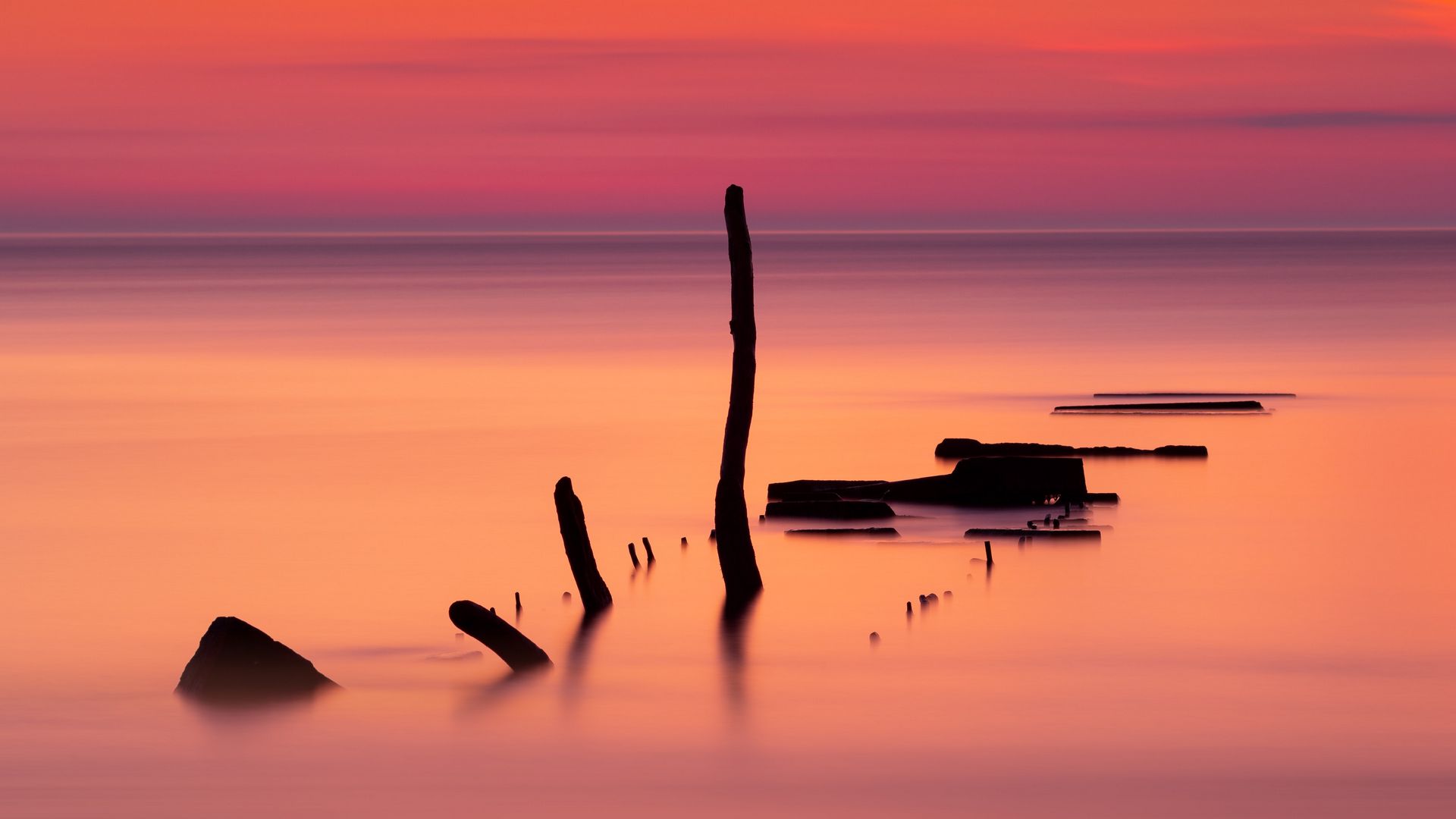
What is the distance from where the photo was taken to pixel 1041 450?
24.4m

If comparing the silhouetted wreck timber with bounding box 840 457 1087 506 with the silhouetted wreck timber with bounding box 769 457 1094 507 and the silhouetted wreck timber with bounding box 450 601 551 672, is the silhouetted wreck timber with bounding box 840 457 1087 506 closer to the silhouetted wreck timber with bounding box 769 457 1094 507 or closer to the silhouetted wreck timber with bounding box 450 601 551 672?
the silhouetted wreck timber with bounding box 769 457 1094 507

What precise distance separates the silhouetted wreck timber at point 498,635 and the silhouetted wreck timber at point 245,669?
101cm

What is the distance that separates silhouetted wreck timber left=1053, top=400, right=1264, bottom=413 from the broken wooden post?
1613 cm

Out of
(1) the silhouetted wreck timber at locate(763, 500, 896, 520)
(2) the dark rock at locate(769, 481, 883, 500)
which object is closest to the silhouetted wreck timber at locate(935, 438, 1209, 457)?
(2) the dark rock at locate(769, 481, 883, 500)

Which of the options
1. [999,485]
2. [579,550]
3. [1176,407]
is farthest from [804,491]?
[1176,407]

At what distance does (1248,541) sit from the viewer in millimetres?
21250

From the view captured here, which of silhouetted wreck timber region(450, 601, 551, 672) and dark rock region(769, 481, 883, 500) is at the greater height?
dark rock region(769, 481, 883, 500)

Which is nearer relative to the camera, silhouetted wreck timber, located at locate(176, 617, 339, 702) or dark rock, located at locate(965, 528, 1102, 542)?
silhouetted wreck timber, located at locate(176, 617, 339, 702)

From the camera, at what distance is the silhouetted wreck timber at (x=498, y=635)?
1445cm

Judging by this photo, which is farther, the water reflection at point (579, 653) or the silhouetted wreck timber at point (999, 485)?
the silhouetted wreck timber at point (999, 485)

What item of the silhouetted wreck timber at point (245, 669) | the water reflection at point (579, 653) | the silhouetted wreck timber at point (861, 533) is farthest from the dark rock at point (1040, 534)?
the silhouetted wreck timber at point (245, 669)

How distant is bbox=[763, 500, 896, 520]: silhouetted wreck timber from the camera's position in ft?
68.6

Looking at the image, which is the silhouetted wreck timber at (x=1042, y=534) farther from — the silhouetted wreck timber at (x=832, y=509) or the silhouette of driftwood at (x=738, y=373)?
the silhouette of driftwood at (x=738, y=373)

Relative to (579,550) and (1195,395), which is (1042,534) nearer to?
(579,550)
